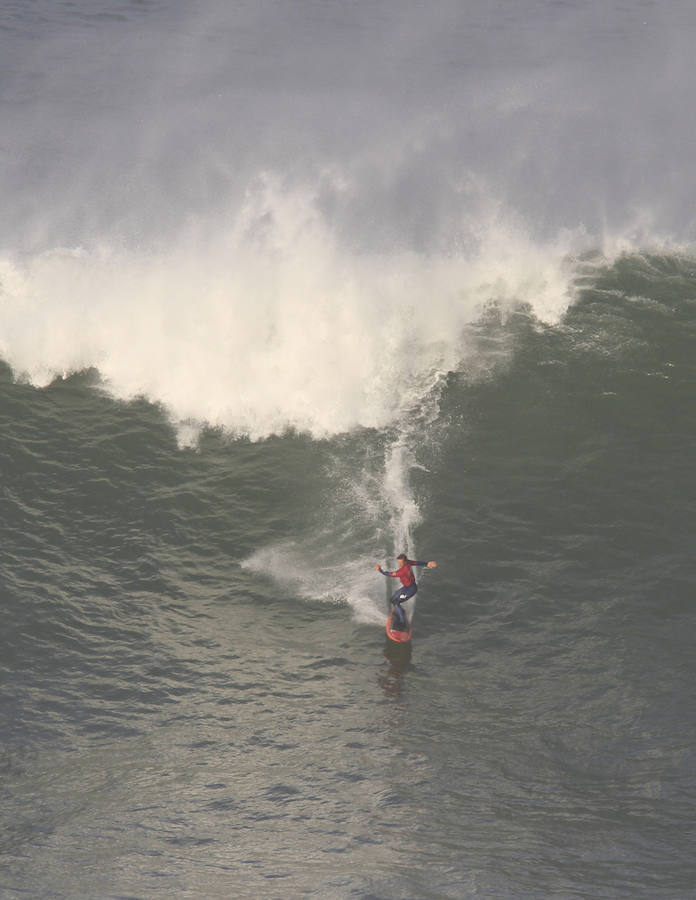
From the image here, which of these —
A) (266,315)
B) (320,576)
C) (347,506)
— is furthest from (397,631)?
(266,315)

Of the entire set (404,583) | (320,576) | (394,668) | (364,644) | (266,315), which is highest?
(266,315)

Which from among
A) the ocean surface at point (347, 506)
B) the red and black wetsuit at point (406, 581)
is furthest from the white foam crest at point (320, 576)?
the red and black wetsuit at point (406, 581)

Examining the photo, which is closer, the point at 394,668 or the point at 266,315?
the point at 394,668

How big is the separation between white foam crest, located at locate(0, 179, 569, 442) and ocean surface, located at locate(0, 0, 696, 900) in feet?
0.31

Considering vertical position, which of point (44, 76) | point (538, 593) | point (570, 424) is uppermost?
point (44, 76)

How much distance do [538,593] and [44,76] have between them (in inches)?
1484

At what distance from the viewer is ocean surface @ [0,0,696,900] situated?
49.0ft

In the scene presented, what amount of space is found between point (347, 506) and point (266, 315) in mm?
7286

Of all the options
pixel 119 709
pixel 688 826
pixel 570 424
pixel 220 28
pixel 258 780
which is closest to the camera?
pixel 688 826

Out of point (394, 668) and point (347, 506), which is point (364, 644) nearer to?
point (394, 668)

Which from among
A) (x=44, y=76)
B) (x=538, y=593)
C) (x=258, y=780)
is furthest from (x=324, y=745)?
(x=44, y=76)

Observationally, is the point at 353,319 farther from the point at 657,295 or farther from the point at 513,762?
the point at 513,762

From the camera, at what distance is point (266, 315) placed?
26844mm

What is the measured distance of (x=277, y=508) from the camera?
72.1ft
